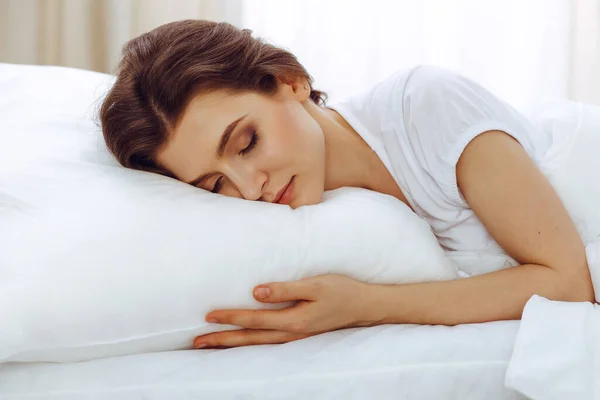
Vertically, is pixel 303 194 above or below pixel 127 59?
below

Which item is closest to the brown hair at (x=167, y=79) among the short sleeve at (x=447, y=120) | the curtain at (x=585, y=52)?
the short sleeve at (x=447, y=120)

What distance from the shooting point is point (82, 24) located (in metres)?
2.53

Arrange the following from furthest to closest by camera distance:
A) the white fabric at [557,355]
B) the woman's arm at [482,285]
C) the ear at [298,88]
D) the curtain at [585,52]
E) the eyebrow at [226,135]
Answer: the curtain at [585,52], the ear at [298,88], the eyebrow at [226,135], the woman's arm at [482,285], the white fabric at [557,355]

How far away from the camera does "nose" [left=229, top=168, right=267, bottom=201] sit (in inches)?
44.3

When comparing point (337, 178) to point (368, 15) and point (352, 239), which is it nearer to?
point (352, 239)

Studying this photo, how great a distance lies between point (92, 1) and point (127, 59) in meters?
1.47

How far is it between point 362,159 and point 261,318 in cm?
45

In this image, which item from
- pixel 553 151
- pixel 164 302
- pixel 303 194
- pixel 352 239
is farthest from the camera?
pixel 553 151

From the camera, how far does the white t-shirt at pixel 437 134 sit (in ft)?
3.87

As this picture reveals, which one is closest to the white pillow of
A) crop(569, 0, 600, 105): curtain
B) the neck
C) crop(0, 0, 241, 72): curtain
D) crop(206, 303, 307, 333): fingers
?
crop(206, 303, 307, 333): fingers

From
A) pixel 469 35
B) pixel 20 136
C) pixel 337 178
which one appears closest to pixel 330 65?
pixel 469 35

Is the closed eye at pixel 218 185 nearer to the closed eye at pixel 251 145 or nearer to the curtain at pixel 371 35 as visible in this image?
the closed eye at pixel 251 145

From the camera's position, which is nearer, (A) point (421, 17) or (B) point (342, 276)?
(B) point (342, 276)

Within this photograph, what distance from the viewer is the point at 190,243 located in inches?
37.4
